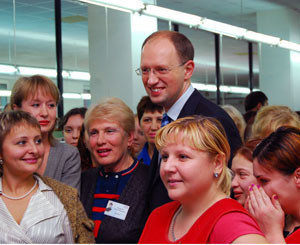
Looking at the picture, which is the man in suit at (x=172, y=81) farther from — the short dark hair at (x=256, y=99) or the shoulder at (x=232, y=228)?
the short dark hair at (x=256, y=99)

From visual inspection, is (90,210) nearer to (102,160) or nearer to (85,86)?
(102,160)

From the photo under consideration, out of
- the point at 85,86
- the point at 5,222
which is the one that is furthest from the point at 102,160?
the point at 85,86

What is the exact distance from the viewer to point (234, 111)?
4.28 metres

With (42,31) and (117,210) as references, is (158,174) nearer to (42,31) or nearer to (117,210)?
(117,210)

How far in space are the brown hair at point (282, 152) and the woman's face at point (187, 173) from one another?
0.98 ft

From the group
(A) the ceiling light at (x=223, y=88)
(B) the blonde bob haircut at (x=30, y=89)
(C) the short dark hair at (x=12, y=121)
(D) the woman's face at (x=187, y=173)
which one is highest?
(A) the ceiling light at (x=223, y=88)

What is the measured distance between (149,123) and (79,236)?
56.3 inches

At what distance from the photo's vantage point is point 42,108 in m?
2.46

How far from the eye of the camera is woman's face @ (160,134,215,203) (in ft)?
4.99

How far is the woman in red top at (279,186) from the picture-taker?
64.1 inches

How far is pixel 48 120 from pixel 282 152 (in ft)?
4.41

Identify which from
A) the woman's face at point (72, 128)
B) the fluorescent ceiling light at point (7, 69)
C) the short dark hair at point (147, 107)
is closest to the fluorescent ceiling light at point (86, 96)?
the fluorescent ceiling light at point (7, 69)

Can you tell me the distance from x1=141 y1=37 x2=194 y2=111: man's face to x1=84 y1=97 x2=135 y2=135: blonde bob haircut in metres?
0.46

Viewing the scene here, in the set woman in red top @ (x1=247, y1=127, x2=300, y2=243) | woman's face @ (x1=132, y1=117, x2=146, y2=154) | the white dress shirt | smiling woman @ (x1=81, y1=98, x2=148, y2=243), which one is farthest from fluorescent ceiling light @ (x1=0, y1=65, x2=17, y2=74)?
woman in red top @ (x1=247, y1=127, x2=300, y2=243)
